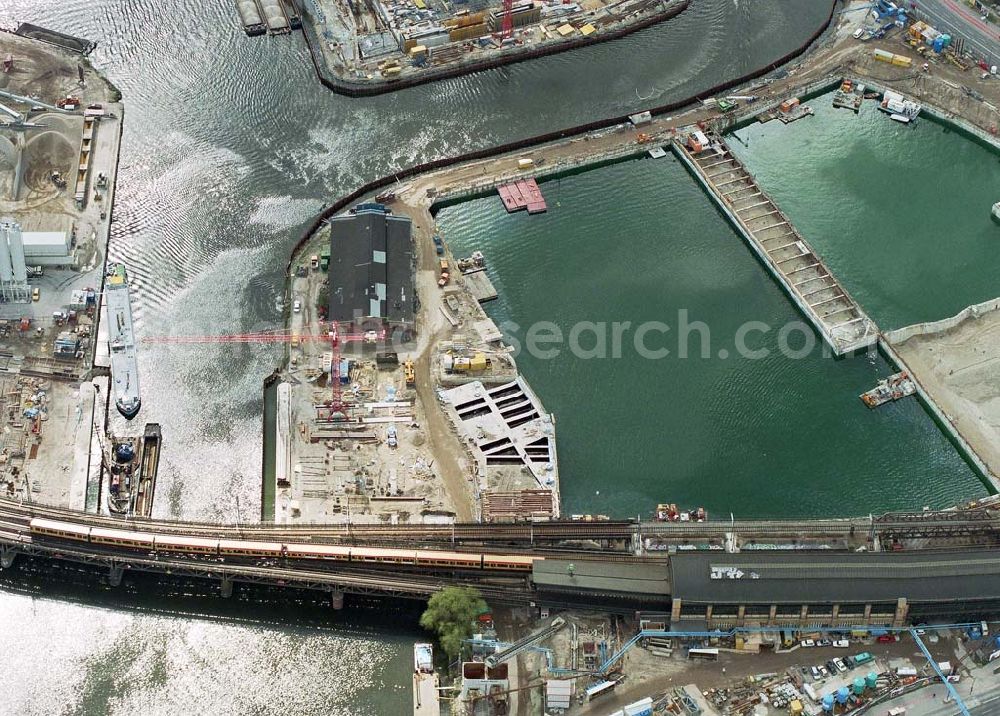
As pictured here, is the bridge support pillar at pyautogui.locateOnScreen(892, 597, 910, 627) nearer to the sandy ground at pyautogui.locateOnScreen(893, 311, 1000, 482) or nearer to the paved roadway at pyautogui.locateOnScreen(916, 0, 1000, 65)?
the sandy ground at pyautogui.locateOnScreen(893, 311, 1000, 482)

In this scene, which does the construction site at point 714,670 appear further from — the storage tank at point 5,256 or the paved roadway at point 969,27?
the paved roadway at point 969,27

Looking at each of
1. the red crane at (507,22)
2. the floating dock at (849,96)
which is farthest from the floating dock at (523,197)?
the floating dock at (849,96)

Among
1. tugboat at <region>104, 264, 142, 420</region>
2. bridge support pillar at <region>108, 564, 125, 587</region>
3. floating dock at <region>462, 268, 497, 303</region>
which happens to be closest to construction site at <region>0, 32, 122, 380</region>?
tugboat at <region>104, 264, 142, 420</region>

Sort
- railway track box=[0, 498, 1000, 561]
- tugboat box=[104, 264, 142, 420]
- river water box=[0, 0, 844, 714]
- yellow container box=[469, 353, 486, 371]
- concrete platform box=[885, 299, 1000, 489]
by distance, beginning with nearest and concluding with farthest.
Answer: river water box=[0, 0, 844, 714] → railway track box=[0, 498, 1000, 561] → concrete platform box=[885, 299, 1000, 489] → tugboat box=[104, 264, 142, 420] → yellow container box=[469, 353, 486, 371]

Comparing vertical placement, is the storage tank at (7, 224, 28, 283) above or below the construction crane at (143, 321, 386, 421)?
above

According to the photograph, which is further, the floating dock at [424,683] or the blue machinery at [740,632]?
the blue machinery at [740,632]

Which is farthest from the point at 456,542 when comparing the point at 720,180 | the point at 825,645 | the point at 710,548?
the point at 720,180
